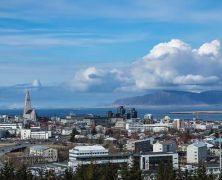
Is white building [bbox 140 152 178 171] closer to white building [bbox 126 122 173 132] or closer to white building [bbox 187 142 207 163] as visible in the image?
white building [bbox 187 142 207 163]

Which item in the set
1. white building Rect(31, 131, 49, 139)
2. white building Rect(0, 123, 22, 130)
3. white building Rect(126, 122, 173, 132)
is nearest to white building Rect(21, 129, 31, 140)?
white building Rect(31, 131, 49, 139)

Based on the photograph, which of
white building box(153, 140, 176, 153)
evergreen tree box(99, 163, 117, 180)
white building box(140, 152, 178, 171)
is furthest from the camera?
white building box(153, 140, 176, 153)

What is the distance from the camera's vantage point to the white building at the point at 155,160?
34.2m

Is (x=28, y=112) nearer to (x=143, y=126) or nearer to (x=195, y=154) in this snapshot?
(x=143, y=126)

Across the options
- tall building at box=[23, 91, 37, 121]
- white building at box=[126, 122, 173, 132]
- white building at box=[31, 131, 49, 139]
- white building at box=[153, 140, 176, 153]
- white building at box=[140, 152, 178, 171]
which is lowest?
white building at box=[140, 152, 178, 171]

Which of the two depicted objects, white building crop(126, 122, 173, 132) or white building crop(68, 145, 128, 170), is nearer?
white building crop(68, 145, 128, 170)

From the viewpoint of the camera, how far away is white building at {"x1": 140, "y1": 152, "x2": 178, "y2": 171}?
112ft

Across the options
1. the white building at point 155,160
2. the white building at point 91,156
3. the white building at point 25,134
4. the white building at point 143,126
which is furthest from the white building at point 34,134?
the white building at point 155,160

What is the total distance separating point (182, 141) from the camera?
174ft

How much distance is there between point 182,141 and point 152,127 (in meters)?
20.8

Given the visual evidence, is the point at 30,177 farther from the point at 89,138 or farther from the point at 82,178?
the point at 89,138

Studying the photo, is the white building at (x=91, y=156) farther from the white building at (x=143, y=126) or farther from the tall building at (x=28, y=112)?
the tall building at (x=28, y=112)

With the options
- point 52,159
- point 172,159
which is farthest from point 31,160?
point 172,159

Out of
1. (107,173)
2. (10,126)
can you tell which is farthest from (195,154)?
(10,126)
